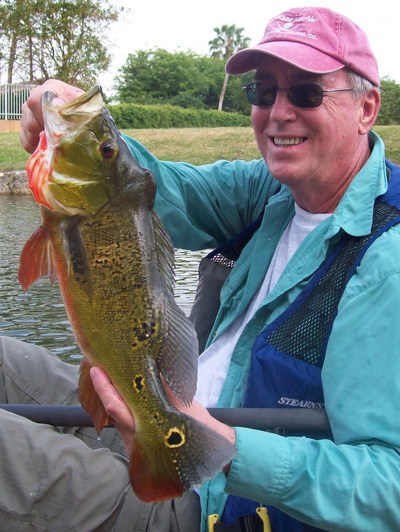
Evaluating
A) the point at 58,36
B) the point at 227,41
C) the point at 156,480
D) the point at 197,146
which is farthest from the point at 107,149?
the point at 227,41

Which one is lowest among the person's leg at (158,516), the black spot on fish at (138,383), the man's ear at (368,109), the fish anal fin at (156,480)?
the person's leg at (158,516)

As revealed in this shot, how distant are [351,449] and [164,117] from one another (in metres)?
45.6

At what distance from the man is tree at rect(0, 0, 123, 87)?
30.7 m

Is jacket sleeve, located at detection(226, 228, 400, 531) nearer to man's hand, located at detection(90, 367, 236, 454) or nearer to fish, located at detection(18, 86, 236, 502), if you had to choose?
man's hand, located at detection(90, 367, 236, 454)

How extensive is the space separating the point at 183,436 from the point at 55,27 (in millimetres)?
32513

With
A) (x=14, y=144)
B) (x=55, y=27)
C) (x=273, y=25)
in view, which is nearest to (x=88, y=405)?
(x=273, y=25)

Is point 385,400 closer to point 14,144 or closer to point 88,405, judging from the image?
point 88,405

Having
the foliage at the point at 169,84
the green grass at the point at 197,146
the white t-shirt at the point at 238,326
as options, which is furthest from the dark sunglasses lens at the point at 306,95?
the foliage at the point at 169,84

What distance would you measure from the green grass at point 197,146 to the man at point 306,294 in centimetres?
1848

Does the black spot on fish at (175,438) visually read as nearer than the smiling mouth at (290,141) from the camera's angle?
Yes

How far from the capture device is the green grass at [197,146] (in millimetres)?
22984

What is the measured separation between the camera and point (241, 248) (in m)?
3.43

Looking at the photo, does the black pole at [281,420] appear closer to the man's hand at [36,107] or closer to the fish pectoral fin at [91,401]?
the fish pectoral fin at [91,401]

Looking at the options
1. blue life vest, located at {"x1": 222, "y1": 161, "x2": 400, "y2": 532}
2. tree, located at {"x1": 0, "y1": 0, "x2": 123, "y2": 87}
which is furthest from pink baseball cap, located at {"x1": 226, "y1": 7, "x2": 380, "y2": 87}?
tree, located at {"x1": 0, "y1": 0, "x2": 123, "y2": 87}
